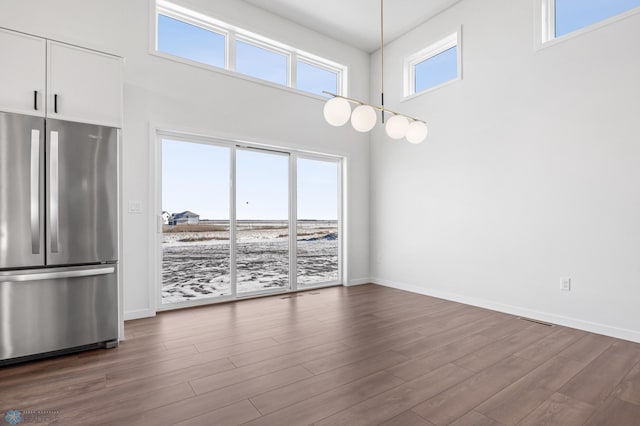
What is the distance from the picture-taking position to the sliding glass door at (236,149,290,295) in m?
4.49

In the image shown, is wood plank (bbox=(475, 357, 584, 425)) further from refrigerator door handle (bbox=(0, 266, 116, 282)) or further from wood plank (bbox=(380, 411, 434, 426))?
refrigerator door handle (bbox=(0, 266, 116, 282))

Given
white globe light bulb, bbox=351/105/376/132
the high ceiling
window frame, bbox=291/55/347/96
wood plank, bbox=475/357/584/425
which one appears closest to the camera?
wood plank, bbox=475/357/584/425

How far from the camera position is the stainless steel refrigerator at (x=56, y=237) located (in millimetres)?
2451

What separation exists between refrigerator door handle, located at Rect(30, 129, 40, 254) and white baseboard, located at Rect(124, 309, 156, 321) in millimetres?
1300

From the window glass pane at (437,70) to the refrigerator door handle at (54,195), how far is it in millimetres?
4421

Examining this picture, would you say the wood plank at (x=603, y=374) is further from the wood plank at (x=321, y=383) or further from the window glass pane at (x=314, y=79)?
the window glass pane at (x=314, y=79)

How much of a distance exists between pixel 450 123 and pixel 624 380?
3.21 m

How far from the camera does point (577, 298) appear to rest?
129 inches

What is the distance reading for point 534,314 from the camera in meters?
3.58

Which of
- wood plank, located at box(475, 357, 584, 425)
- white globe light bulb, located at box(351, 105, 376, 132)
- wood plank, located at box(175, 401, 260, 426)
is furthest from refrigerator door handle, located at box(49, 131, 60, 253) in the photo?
wood plank, located at box(475, 357, 584, 425)

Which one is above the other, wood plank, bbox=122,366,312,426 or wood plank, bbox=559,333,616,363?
wood plank, bbox=122,366,312,426

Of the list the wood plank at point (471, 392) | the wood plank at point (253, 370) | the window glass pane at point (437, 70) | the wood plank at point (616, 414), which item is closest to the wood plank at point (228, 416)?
the wood plank at point (253, 370)

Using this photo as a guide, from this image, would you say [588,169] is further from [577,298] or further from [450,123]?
[450,123]

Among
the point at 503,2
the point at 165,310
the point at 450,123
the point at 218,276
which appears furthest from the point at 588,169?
the point at 165,310
